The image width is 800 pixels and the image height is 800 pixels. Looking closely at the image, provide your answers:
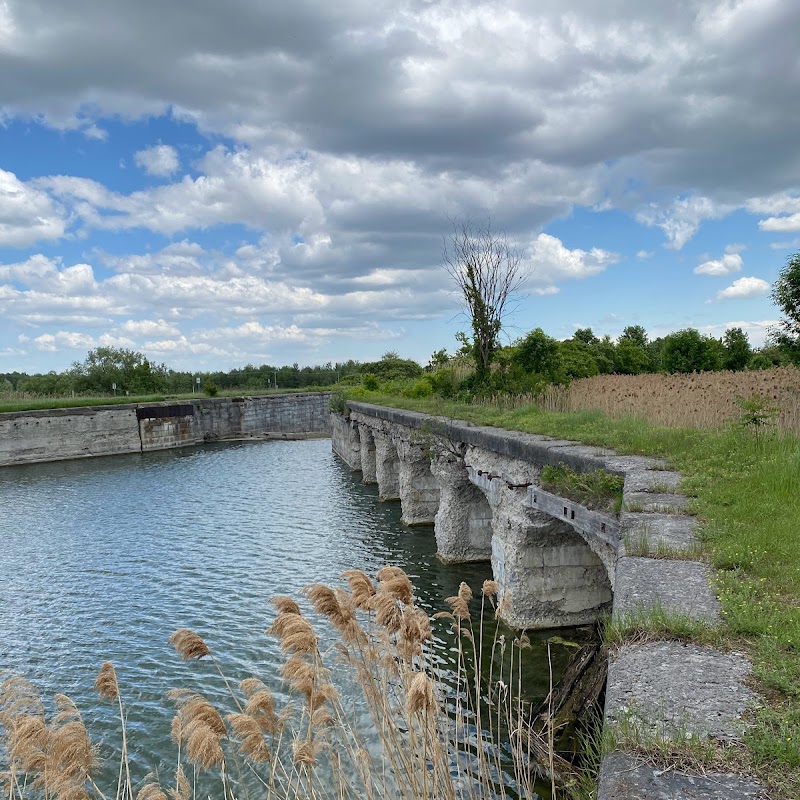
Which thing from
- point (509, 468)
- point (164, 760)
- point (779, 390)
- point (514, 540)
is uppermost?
point (779, 390)

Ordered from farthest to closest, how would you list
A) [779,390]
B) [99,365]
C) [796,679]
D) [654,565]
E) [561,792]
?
[99,365] < [779,390] < [561,792] < [654,565] < [796,679]

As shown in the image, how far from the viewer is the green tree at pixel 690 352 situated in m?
24.7

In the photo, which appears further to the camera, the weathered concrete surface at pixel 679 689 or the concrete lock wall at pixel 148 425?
the concrete lock wall at pixel 148 425

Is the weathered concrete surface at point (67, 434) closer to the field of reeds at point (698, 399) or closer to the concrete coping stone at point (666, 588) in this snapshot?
the field of reeds at point (698, 399)

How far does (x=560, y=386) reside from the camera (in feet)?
48.8

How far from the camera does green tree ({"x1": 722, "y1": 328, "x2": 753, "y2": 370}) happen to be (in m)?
24.9

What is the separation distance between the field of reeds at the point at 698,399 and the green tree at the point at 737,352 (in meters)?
13.6

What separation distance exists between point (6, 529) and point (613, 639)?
61.6ft

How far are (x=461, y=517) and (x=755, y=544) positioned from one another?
27.7ft

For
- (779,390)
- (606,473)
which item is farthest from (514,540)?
(779,390)

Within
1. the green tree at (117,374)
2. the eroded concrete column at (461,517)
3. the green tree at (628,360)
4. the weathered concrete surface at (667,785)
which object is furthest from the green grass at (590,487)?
the green tree at (117,374)

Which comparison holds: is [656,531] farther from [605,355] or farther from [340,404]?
[605,355]

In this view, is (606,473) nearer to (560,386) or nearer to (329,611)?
(329,611)

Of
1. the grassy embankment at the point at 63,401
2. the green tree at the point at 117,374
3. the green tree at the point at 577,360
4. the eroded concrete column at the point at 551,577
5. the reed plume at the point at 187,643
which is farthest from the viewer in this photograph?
the green tree at the point at 117,374
